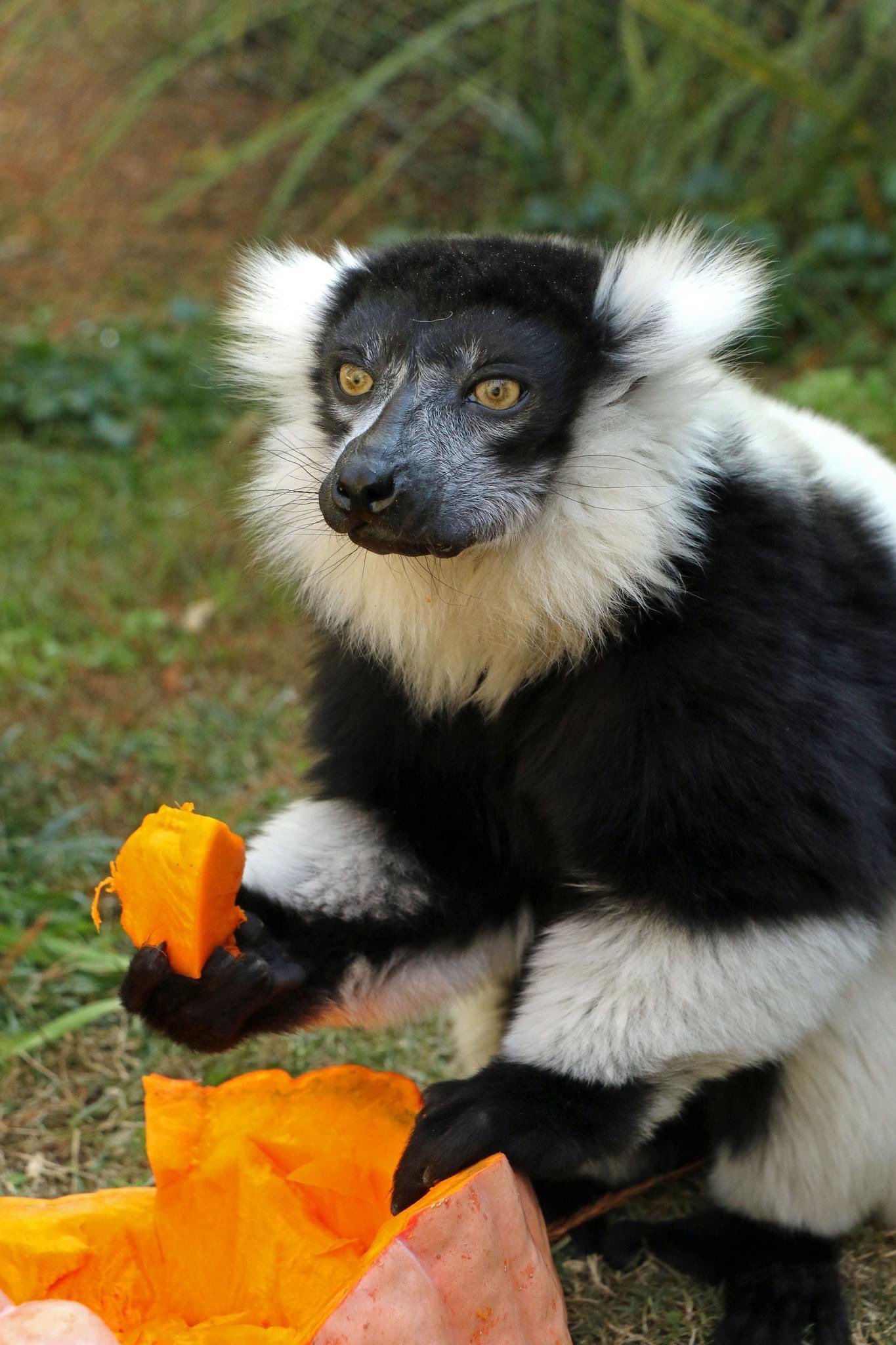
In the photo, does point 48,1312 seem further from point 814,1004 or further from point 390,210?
point 390,210

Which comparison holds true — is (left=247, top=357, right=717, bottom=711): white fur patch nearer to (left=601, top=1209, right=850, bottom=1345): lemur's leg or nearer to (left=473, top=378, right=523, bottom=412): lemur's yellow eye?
(left=473, top=378, right=523, bottom=412): lemur's yellow eye

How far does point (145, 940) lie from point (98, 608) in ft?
11.1

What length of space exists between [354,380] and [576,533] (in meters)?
0.59

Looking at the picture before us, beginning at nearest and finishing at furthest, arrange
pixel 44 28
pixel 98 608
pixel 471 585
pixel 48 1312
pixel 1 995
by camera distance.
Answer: pixel 48 1312
pixel 471 585
pixel 1 995
pixel 98 608
pixel 44 28

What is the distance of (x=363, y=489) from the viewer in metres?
2.67

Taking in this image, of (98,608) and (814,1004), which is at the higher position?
(814,1004)

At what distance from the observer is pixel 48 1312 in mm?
2238

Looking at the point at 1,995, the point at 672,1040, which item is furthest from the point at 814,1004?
the point at 1,995

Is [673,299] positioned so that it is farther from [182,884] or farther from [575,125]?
[575,125]

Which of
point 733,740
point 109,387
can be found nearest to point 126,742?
point 733,740

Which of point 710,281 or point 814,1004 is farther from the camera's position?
point 710,281

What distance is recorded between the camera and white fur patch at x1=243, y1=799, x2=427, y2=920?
317cm

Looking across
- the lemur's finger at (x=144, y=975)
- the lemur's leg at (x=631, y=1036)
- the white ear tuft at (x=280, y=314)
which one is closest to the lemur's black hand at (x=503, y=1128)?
the lemur's leg at (x=631, y=1036)

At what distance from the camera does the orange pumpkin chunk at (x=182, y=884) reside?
2.78 metres
